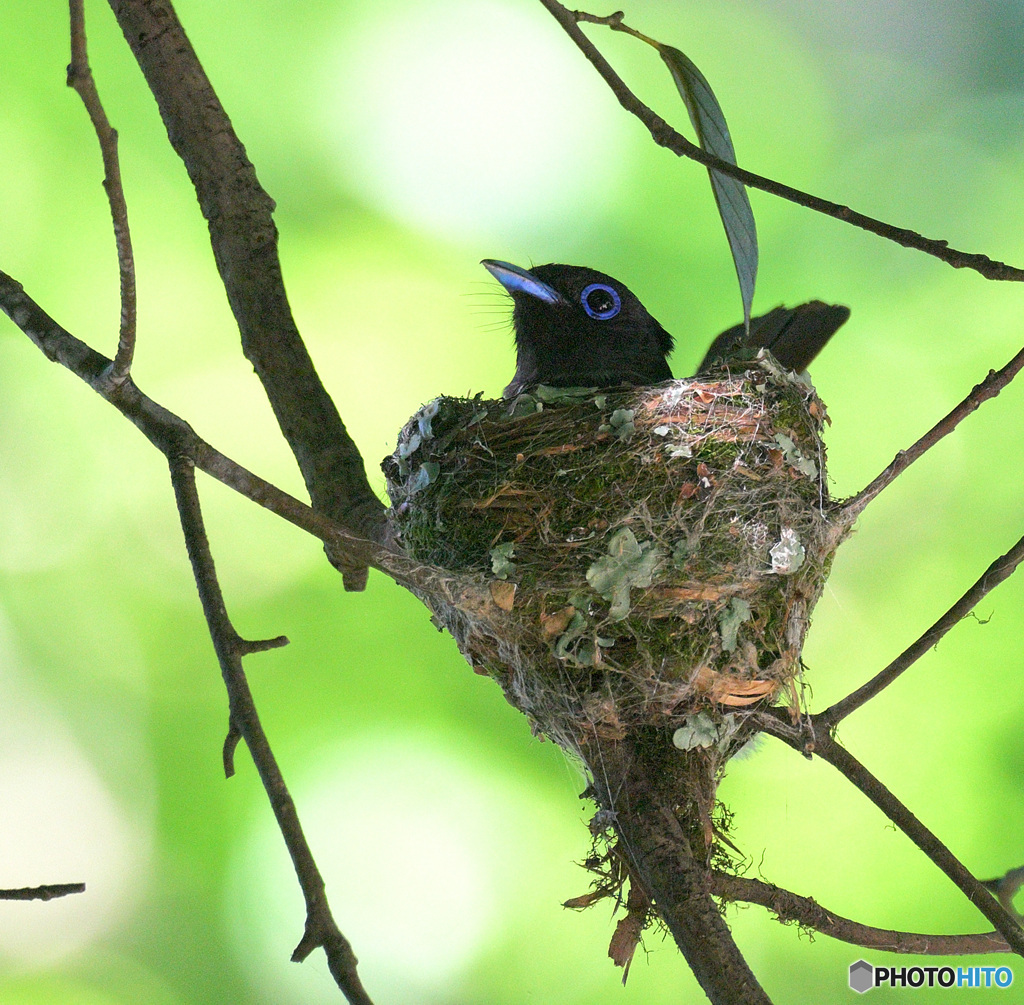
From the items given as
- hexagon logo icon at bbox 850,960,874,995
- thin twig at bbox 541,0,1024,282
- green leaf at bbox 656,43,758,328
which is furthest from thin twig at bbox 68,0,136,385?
hexagon logo icon at bbox 850,960,874,995

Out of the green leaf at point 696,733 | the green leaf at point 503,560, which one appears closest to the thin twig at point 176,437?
the green leaf at point 503,560

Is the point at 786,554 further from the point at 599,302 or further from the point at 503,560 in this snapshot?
the point at 599,302

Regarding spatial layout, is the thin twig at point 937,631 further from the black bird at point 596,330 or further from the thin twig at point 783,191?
the black bird at point 596,330

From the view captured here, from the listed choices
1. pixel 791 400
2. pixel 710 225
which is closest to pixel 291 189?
pixel 710 225

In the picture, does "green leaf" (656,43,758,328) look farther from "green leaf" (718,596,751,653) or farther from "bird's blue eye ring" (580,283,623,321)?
"bird's blue eye ring" (580,283,623,321)

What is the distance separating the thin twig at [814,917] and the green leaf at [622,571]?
0.52 meters

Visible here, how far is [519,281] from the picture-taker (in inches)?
122

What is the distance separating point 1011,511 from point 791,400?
180cm

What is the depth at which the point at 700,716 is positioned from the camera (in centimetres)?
217

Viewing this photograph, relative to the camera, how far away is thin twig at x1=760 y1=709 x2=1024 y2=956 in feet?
6.13

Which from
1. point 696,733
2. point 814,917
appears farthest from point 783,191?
point 814,917

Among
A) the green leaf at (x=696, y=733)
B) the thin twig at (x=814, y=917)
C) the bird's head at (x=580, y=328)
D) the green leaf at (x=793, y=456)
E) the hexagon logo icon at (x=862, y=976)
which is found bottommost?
the thin twig at (x=814, y=917)

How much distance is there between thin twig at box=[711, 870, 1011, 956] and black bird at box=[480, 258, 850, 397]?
1458 mm

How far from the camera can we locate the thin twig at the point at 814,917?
2016 mm
